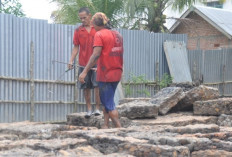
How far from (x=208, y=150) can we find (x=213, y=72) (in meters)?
9.81

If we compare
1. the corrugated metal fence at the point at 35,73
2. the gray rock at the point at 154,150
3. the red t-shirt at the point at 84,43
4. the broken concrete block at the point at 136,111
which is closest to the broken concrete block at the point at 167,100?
the broken concrete block at the point at 136,111

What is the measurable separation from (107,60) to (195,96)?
2759 millimetres

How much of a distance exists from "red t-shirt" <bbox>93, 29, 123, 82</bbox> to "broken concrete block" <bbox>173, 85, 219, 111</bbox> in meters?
2.56

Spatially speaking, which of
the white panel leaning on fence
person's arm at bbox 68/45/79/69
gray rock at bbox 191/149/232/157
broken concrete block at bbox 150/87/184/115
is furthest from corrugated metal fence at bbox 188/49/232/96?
gray rock at bbox 191/149/232/157

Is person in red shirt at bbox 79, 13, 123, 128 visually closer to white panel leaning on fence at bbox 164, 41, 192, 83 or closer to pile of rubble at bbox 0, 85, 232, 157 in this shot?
pile of rubble at bbox 0, 85, 232, 157

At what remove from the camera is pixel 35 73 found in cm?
830

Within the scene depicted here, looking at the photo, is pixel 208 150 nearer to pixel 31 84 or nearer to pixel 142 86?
pixel 31 84

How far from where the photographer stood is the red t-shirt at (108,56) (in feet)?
17.3

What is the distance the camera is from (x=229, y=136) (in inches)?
166

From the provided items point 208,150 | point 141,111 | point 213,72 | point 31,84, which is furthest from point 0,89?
point 213,72

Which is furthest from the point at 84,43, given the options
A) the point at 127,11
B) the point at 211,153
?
the point at 127,11

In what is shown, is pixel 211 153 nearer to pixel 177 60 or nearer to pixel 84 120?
pixel 84 120

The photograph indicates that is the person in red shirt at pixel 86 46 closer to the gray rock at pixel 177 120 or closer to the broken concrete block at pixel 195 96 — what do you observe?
the gray rock at pixel 177 120

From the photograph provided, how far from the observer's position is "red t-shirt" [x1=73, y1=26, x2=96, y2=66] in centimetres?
675
